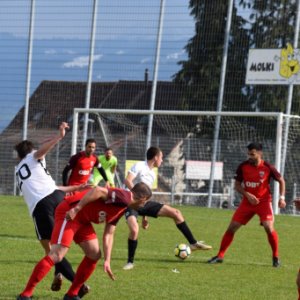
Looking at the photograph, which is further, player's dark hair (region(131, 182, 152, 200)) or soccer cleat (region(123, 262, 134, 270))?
soccer cleat (region(123, 262, 134, 270))

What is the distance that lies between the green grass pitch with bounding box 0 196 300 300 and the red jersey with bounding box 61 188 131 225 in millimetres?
1126

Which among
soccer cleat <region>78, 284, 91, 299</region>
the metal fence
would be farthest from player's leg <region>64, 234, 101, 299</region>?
the metal fence

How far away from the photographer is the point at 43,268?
27.2 feet

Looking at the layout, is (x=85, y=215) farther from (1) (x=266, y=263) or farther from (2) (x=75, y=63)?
(2) (x=75, y=63)

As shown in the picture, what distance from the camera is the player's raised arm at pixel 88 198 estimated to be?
8.10 meters

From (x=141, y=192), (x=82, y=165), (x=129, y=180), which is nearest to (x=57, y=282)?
(x=141, y=192)

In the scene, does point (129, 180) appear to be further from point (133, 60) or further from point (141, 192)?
point (133, 60)

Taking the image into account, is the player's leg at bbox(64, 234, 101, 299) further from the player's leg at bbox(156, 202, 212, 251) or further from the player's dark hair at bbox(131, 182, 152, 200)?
the player's leg at bbox(156, 202, 212, 251)

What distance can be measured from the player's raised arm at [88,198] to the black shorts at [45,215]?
1321 mm

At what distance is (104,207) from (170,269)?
377 centimetres

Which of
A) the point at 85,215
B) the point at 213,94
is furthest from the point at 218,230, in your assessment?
the point at 213,94

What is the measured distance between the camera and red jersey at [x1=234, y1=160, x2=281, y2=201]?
42.8 feet

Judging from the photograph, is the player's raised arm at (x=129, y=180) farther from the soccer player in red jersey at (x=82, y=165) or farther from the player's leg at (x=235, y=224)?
the soccer player in red jersey at (x=82, y=165)

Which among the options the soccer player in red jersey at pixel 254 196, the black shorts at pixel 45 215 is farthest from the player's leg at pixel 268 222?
the black shorts at pixel 45 215
